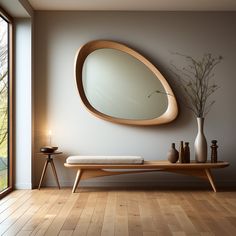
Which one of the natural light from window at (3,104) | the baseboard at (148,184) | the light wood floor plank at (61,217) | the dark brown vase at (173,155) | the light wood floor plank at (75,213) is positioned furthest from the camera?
the baseboard at (148,184)

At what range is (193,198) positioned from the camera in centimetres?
524

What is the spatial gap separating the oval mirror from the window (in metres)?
1.02

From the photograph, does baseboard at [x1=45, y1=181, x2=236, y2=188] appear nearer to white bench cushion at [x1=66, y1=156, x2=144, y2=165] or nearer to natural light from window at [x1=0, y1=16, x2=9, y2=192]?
white bench cushion at [x1=66, y1=156, x2=144, y2=165]

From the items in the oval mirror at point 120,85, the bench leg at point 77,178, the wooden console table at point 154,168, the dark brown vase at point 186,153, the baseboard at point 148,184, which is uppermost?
the oval mirror at point 120,85

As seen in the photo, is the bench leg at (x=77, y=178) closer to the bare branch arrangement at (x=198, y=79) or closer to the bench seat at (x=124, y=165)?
the bench seat at (x=124, y=165)

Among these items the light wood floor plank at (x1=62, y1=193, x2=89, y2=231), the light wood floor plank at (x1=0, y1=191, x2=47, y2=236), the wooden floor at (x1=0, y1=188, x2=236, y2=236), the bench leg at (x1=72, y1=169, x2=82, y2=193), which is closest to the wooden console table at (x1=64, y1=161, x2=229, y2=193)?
the bench leg at (x1=72, y1=169, x2=82, y2=193)

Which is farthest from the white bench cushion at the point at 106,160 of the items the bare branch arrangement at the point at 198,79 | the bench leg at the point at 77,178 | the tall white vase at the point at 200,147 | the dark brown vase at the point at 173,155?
the bare branch arrangement at the point at 198,79

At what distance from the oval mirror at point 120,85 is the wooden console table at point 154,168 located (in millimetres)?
839

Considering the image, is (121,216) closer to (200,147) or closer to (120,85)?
(200,147)

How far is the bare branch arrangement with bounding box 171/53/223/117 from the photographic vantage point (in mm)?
6203

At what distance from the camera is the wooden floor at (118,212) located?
3736 mm

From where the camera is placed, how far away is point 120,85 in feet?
20.4

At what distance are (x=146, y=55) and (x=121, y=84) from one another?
21.8 inches

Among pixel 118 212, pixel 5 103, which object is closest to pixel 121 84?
pixel 5 103
